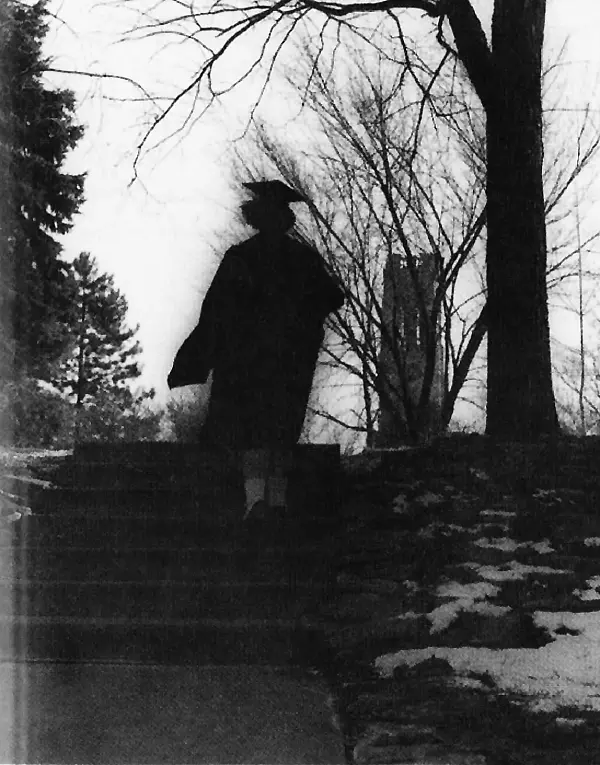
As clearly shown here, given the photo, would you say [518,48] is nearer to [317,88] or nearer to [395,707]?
[317,88]

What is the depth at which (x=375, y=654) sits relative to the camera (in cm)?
411

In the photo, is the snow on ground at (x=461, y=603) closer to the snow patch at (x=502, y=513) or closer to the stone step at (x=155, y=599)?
the stone step at (x=155, y=599)

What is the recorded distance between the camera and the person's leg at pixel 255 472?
5.62m

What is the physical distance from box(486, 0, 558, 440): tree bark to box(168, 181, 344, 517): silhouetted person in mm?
2140

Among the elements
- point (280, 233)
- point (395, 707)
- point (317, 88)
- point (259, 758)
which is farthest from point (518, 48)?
point (259, 758)

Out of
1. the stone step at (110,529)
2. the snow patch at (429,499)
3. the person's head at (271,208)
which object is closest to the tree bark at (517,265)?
the snow patch at (429,499)

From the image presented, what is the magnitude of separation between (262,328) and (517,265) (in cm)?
257

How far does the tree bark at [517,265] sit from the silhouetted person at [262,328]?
7.02ft

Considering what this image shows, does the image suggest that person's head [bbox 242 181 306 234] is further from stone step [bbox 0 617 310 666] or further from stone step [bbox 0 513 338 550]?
stone step [bbox 0 617 310 666]

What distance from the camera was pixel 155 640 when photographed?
4.22 metres

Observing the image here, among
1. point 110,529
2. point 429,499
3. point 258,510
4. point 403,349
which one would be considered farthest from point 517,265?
point 403,349

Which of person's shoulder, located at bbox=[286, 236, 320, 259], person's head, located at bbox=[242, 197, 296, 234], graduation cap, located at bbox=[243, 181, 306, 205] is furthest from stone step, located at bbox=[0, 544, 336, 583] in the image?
graduation cap, located at bbox=[243, 181, 306, 205]

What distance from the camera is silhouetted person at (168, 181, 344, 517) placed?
5.61 m

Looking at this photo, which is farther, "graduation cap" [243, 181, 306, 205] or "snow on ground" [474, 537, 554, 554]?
"graduation cap" [243, 181, 306, 205]
